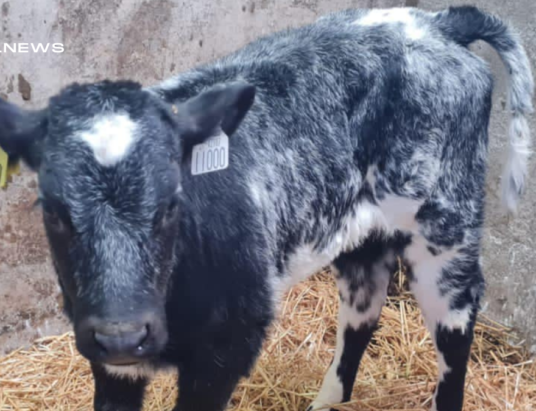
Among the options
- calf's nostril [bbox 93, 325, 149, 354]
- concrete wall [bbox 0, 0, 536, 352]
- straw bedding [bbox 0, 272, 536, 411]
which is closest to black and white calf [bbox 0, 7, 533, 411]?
calf's nostril [bbox 93, 325, 149, 354]

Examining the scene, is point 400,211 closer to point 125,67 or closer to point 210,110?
point 210,110

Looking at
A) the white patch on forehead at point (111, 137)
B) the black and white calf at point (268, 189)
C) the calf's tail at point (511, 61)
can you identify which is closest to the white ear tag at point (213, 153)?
the black and white calf at point (268, 189)

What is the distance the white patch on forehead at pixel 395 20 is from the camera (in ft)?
11.3

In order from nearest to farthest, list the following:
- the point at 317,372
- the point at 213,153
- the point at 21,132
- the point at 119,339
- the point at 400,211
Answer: the point at 119,339 < the point at 21,132 < the point at 213,153 < the point at 400,211 < the point at 317,372

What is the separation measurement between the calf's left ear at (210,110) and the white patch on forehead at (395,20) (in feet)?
3.28

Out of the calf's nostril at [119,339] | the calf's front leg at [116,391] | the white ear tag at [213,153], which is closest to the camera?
the calf's nostril at [119,339]

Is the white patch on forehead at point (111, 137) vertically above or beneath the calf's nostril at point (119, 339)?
above

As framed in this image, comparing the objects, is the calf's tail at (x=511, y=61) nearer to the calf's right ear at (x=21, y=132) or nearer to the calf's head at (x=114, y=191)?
the calf's head at (x=114, y=191)

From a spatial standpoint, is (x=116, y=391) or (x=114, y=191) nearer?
(x=114, y=191)

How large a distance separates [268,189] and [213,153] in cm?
46

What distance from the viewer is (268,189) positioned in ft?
10.2

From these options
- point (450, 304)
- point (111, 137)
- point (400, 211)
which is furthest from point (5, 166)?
point (450, 304)

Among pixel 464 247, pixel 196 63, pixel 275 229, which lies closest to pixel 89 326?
pixel 275 229

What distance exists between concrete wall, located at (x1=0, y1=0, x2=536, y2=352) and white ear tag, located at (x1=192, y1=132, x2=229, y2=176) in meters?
1.64
